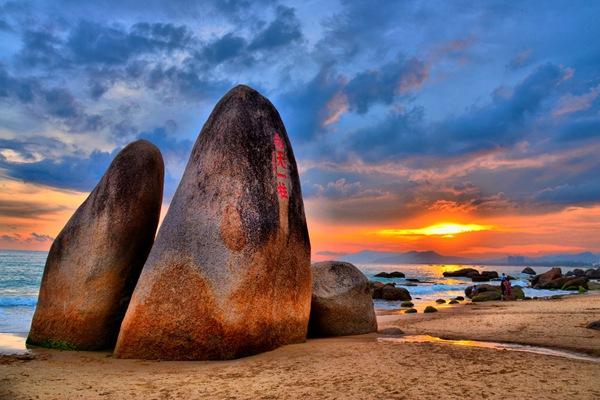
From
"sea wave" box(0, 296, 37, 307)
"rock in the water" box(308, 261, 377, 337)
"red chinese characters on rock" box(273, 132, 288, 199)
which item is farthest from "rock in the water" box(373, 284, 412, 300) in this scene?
"red chinese characters on rock" box(273, 132, 288, 199)

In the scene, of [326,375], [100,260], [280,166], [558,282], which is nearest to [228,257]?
[280,166]

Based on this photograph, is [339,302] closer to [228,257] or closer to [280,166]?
[280,166]

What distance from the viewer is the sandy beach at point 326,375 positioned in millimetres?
5121

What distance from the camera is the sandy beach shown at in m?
5.12

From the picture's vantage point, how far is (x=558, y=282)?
38.2m

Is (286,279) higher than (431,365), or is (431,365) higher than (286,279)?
(286,279)

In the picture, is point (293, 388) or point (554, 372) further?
point (554, 372)

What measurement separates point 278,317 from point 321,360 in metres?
1.40

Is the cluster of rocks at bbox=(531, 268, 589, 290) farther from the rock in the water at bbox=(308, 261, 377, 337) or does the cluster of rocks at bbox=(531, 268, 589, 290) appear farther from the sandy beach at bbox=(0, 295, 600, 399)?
the sandy beach at bbox=(0, 295, 600, 399)

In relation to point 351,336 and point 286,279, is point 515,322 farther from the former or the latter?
point 286,279

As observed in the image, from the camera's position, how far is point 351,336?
394 inches

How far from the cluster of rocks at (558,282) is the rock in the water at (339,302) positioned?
1180 inches

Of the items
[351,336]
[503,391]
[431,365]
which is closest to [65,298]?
[351,336]

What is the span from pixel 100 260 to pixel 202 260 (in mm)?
2673
